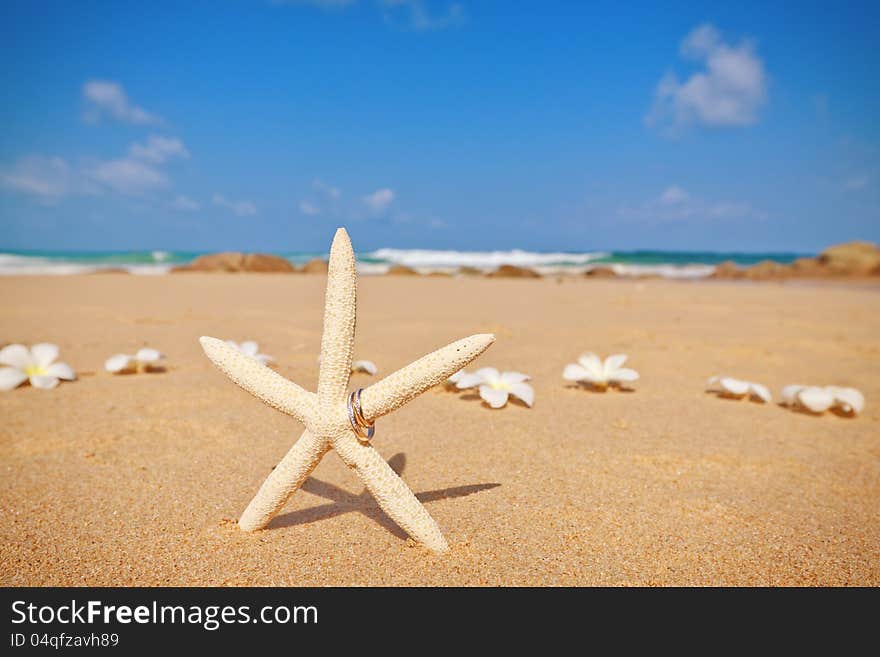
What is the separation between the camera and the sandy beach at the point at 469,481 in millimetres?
1870

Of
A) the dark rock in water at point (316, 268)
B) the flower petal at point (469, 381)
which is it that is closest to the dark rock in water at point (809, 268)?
the dark rock in water at point (316, 268)

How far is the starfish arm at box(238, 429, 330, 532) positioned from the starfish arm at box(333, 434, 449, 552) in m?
0.07

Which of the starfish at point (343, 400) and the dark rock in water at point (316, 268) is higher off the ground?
the dark rock in water at point (316, 268)

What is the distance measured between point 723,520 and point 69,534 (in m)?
2.34

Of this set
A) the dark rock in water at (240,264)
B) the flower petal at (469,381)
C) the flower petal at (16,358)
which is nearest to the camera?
the flower petal at (469,381)

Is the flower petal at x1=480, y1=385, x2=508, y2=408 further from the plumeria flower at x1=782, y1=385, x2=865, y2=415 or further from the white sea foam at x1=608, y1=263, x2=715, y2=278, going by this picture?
the white sea foam at x1=608, y1=263, x2=715, y2=278

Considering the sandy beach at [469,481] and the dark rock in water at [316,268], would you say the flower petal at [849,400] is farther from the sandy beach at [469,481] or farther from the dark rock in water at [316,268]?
the dark rock in water at [316,268]

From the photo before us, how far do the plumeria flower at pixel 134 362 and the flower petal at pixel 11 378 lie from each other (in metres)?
0.49

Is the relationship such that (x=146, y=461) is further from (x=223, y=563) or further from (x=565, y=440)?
(x=565, y=440)

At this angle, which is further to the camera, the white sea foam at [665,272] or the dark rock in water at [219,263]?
the white sea foam at [665,272]

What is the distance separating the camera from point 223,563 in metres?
1.85

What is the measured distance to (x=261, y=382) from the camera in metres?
1.99

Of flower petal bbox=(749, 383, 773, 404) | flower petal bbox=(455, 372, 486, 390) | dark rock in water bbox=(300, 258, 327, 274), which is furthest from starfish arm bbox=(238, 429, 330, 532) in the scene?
dark rock in water bbox=(300, 258, 327, 274)

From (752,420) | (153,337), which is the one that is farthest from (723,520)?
(153,337)
